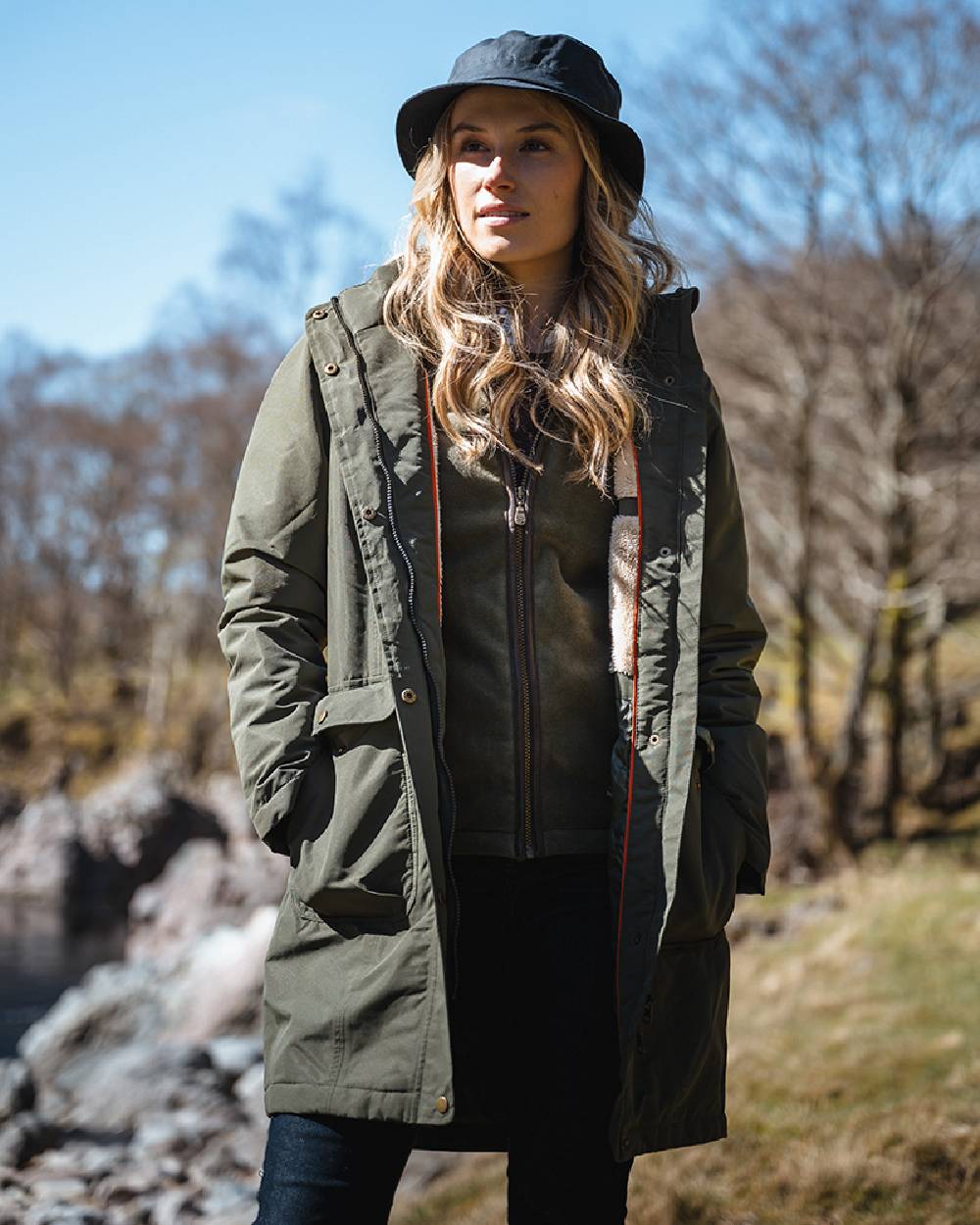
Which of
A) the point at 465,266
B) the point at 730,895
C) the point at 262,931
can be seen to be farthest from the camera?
the point at 262,931

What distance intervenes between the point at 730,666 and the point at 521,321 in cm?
74

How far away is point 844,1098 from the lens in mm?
5281

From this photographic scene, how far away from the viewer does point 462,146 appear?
→ 2578mm

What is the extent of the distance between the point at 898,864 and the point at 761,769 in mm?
10705

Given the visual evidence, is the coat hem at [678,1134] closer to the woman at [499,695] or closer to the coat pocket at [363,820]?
the woman at [499,695]

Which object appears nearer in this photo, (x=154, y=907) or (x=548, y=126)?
(x=548, y=126)

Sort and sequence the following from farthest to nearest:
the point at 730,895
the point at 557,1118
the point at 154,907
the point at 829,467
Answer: the point at 154,907 < the point at 829,467 < the point at 730,895 < the point at 557,1118

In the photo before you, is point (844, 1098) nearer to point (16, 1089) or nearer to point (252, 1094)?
point (252, 1094)

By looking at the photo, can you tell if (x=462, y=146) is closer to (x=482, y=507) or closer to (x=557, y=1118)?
(x=482, y=507)

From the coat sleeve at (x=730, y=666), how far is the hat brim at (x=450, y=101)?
0.47m

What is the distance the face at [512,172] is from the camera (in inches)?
99.0

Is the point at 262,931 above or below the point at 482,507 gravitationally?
below

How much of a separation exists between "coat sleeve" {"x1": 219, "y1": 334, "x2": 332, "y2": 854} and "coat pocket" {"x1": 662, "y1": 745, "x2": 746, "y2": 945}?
2.03ft

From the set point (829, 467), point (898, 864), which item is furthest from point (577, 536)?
point (829, 467)
